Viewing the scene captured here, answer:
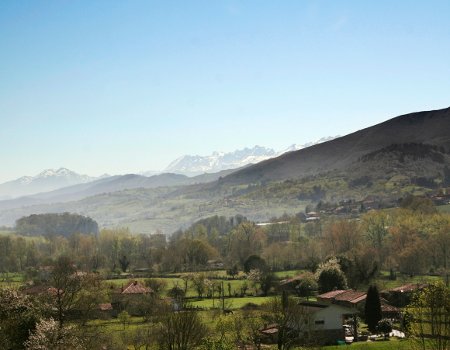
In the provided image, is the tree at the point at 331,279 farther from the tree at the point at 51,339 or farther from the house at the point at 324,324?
the tree at the point at 51,339

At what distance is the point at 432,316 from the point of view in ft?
130

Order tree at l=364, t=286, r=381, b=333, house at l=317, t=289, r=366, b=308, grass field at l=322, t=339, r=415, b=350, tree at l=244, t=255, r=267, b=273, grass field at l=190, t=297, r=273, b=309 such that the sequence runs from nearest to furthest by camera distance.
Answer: grass field at l=322, t=339, r=415, b=350
tree at l=364, t=286, r=381, b=333
house at l=317, t=289, r=366, b=308
grass field at l=190, t=297, r=273, b=309
tree at l=244, t=255, r=267, b=273

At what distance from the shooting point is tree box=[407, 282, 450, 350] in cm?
3972

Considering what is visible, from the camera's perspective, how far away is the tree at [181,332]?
4100 centimetres

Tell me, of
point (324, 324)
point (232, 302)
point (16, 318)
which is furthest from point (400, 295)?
point (16, 318)

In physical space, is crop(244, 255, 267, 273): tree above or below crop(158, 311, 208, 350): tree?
below

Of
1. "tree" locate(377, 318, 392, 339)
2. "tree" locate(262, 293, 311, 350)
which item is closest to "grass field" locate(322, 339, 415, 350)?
"tree" locate(262, 293, 311, 350)

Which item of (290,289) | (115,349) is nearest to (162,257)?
(290,289)

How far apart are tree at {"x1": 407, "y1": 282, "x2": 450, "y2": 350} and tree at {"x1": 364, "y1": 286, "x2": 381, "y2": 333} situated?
19.3m

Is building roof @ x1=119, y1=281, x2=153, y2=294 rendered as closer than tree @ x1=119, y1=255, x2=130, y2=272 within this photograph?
Yes

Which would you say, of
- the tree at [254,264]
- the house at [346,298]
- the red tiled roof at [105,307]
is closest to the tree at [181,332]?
the house at [346,298]

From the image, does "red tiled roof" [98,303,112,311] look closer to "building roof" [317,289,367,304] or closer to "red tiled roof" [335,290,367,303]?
"building roof" [317,289,367,304]

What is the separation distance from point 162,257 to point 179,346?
9443 cm

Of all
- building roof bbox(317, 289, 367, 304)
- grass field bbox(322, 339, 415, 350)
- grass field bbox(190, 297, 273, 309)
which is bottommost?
grass field bbox(190, 297, 273, 309)
